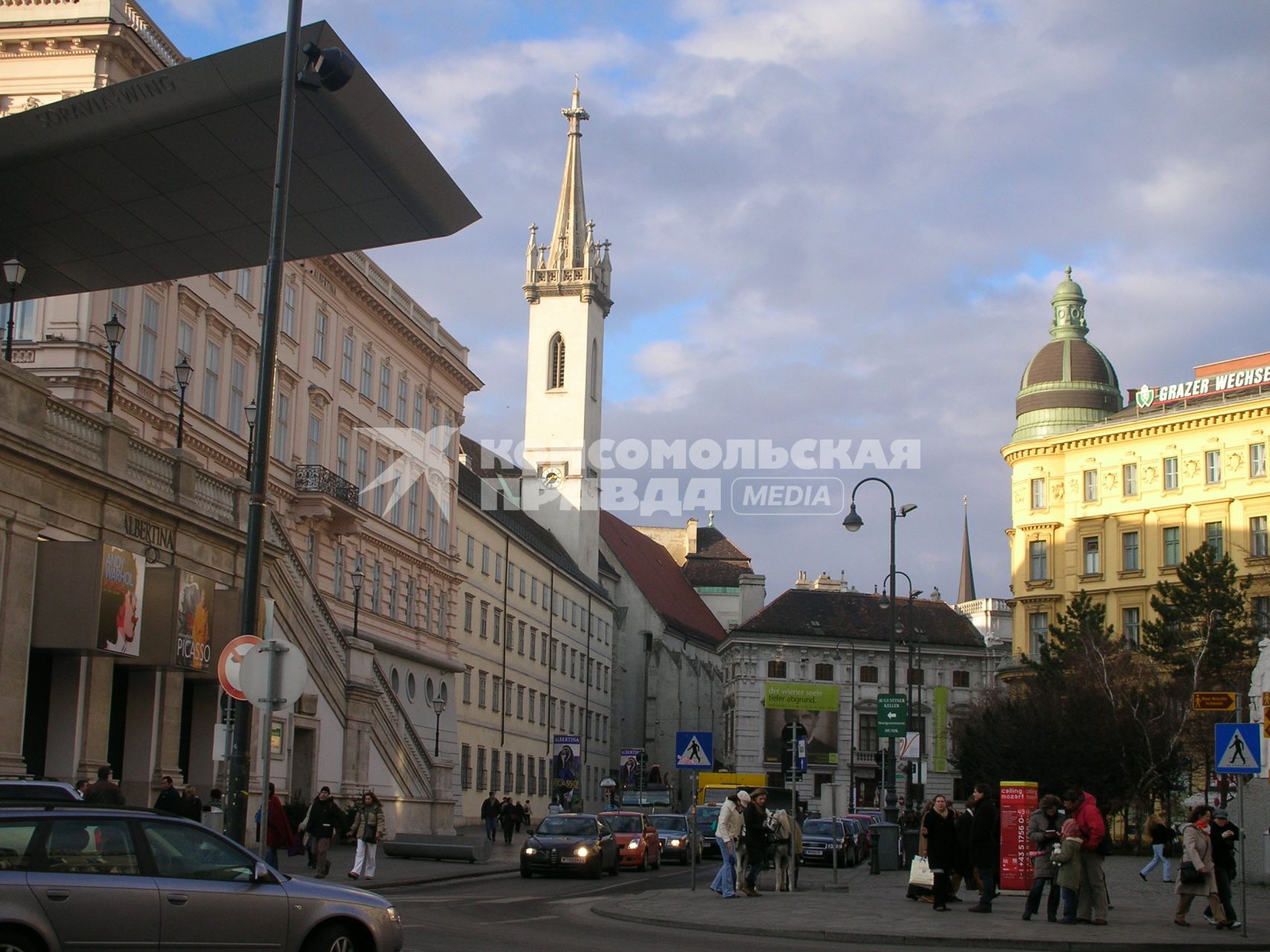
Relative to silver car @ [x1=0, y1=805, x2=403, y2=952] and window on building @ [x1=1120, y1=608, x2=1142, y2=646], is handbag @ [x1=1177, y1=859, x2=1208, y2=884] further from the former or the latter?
window on building @ [x1=1120, y1=608, x2=1142, y2=646]

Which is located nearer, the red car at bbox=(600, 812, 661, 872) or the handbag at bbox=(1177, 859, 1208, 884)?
the handbag at bbox=(1177, 859, 1208, 884)

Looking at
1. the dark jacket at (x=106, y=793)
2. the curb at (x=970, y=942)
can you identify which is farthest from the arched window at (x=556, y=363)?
the curb at (x=970, y=942)

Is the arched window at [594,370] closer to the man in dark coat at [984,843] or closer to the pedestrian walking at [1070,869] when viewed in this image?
the man in dark coat at [984,843]

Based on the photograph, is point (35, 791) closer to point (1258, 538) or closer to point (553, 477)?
point (1258, 538)

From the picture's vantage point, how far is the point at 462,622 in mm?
72188

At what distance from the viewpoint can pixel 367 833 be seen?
28.2m

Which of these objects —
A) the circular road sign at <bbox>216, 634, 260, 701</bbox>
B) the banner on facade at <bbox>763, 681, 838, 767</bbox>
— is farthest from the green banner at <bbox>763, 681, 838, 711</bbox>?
the circular road sign at <bbox>216, 634, 260, 701</bbox>

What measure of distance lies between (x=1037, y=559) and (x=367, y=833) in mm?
62989

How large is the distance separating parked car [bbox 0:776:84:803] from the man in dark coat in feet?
42.5

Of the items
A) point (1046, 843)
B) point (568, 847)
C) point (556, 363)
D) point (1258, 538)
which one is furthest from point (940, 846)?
point (556, 363)

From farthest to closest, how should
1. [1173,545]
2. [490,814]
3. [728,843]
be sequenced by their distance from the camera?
[1173,545] < [490,814] < [728,843]

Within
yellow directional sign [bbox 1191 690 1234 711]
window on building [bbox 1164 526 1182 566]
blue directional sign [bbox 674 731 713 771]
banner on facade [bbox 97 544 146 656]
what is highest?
window on building [bbox 1164 526 1182 566]

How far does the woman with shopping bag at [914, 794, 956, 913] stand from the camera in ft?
79.1

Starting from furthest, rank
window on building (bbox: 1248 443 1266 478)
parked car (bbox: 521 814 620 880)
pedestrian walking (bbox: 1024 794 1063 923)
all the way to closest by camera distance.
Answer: window on building (bbox: 1248 443 1266 478) → parked car (bbox: 521 814 620 880) → pedestrian walking (bbox: 1024 794 1063 923)
